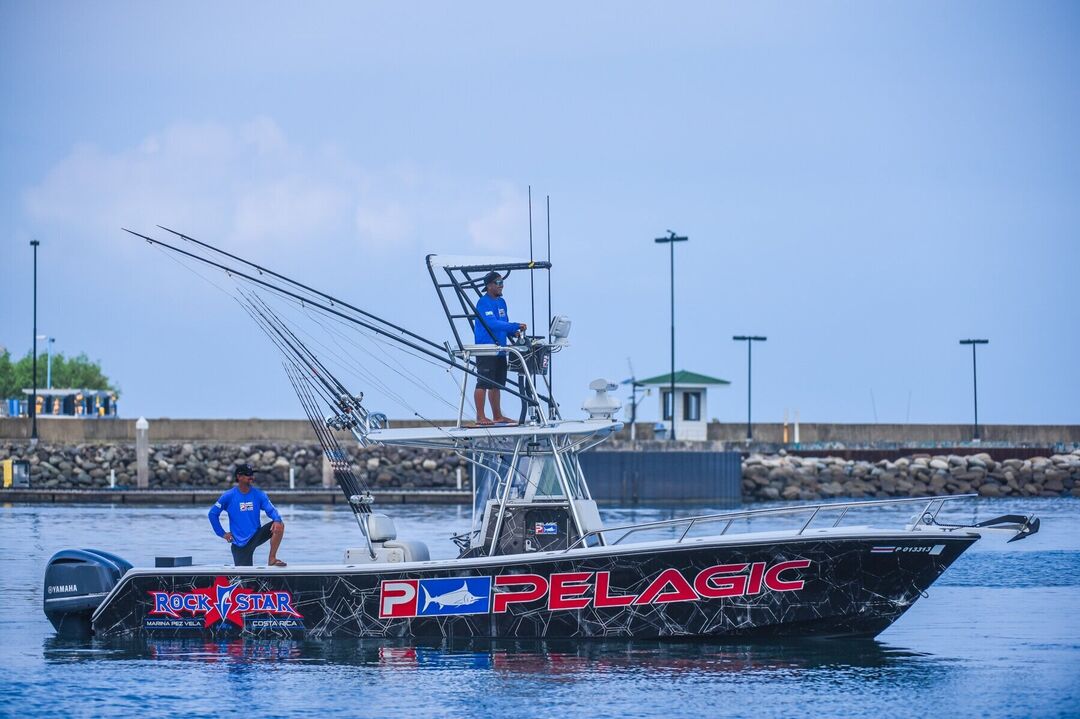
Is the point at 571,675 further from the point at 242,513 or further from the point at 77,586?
the point at 77,586

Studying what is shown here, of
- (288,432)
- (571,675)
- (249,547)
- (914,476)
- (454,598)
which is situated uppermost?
(288,432)

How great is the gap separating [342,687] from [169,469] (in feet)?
136

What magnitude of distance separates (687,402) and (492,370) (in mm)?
39703

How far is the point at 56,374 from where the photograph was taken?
90.3 meters

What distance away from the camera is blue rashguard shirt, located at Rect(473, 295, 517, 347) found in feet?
53.4

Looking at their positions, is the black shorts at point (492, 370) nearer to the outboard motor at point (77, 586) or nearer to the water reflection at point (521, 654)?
the water reflection at point (521, 654)

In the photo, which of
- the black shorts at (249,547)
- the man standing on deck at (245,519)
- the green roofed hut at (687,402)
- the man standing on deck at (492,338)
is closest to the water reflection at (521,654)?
the black shorts at (249,547)

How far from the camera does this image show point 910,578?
1551cm

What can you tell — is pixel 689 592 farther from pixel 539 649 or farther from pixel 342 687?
pixel 342 687

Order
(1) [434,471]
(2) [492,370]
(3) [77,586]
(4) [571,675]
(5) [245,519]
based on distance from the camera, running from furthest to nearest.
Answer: (1) [434,471], (3) [77,586], (2) [492,370], (5) [245,519], (4) [571,675]

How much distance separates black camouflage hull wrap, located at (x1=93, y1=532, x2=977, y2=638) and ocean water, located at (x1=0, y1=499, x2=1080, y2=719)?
0.76 ft

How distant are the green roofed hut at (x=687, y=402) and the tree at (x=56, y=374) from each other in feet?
129

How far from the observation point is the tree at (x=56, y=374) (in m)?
86.0

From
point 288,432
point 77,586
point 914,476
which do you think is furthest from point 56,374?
point 77,586
